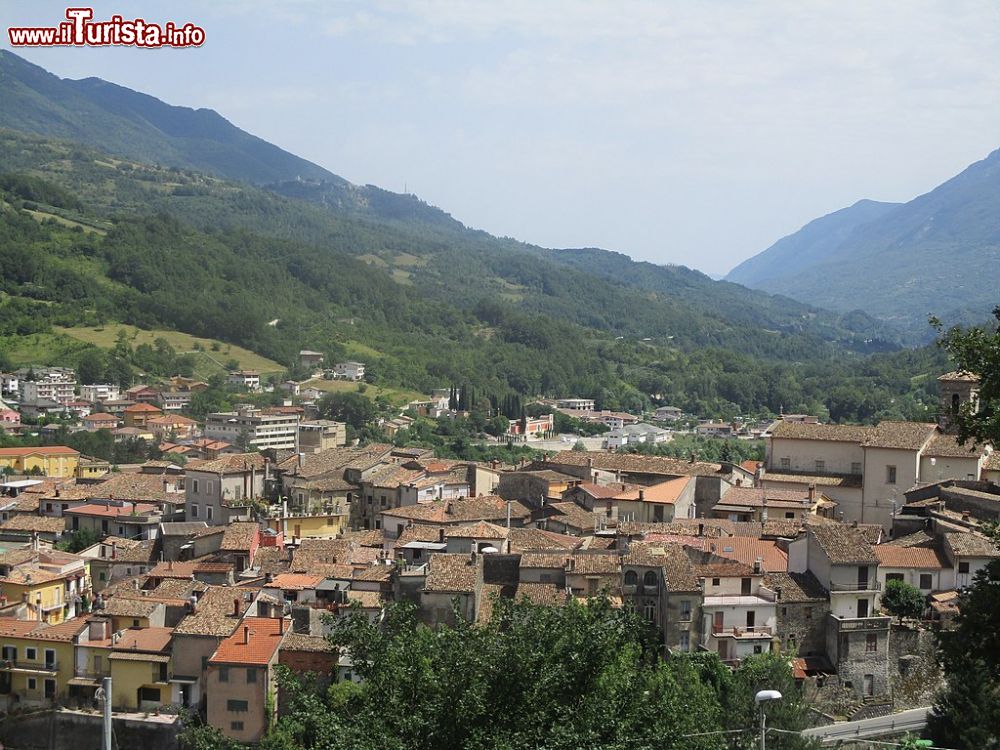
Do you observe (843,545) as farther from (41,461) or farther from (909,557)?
(41,461)

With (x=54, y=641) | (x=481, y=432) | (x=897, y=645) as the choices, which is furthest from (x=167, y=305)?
(x=897, y=645)

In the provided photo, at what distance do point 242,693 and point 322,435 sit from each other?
4317 centimetres

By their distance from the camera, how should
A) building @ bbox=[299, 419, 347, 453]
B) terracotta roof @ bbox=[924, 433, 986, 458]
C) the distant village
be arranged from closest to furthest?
the distant village, terracotta roof @ bbox=[924, 433, 986, 458], building @ bbox=[299, 419, 347, 453]

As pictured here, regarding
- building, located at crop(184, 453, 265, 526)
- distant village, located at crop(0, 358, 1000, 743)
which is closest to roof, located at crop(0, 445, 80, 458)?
distant village, located at crop(0, 358, 1000, 743)

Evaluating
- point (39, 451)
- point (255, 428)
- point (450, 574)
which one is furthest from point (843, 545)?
point (255, 428)

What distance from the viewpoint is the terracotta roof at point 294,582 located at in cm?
2688

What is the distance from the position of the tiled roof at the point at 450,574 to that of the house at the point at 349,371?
70.8 metres

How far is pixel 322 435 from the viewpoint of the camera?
65.6 m

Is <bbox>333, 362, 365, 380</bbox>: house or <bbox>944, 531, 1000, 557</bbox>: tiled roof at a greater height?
<bbox>944, 531, 1000, 557</bbox>: tiled roof

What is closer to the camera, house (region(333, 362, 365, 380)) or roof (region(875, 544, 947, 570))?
roof (region(875, 544, 947, 570))

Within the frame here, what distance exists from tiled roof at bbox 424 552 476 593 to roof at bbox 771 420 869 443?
13690mm

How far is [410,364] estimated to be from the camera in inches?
4058

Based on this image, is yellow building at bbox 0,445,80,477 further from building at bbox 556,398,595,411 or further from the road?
building at bbox 556,398,595,411

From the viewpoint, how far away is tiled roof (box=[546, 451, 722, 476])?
37778 millimetres
